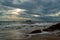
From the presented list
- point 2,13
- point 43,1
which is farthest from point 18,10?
point 43,1

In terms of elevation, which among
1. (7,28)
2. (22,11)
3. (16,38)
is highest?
(22,11)

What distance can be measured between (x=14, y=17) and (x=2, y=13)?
21.2 inches

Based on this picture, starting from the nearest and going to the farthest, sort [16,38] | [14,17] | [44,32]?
[16,38]
[14,17]
[44,32]

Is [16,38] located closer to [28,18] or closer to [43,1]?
[28,18]

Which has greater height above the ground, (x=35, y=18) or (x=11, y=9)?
(x=11, y=9)

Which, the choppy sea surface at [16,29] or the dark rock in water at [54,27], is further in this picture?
the dark rock in water at [54,27]

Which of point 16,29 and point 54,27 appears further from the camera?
point 54,27

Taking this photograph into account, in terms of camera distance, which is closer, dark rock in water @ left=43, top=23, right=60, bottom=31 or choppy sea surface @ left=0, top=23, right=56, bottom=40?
choppy sea surface @ left=0, top=23, right=56, bottom=40

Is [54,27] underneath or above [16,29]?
underneath

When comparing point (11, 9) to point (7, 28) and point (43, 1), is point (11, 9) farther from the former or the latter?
point (43, 1)

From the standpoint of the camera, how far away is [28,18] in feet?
19.8

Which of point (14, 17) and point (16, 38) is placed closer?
point (16, 38)

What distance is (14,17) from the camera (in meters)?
5.87

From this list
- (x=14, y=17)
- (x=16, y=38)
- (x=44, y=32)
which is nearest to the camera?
(x=16, y=38)
